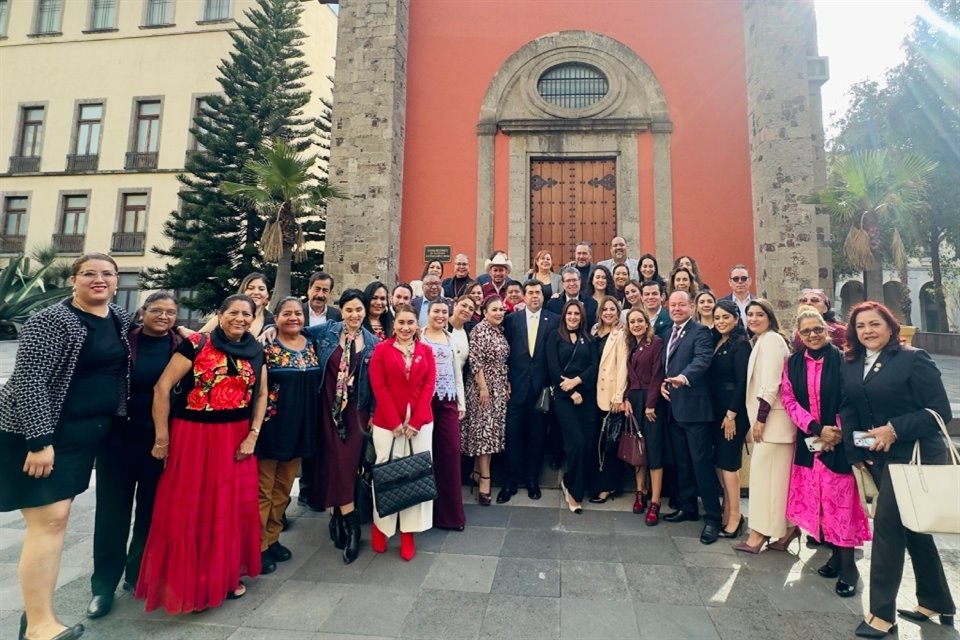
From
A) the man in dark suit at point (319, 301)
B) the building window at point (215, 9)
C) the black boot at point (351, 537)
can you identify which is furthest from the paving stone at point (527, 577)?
the building window at point (215, 9)

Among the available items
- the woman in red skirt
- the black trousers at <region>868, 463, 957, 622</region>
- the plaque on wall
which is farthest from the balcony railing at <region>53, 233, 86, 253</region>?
the black trousers at <region>868, 463, 957, 622</region>

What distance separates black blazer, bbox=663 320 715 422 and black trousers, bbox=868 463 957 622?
124cm

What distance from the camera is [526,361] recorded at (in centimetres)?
466

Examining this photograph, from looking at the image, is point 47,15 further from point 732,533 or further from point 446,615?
point 732,533

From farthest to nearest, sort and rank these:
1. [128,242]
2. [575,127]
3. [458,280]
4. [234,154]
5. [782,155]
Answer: [128,242], [234,154], [575,127], [782,155], [458,280]

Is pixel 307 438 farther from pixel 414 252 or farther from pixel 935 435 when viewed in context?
pixel 414 252

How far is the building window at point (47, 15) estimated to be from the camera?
22.3 m

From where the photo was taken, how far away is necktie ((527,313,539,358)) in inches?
186

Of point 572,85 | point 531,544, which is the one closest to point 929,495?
point 531,544

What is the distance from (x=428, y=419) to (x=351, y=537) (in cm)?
101

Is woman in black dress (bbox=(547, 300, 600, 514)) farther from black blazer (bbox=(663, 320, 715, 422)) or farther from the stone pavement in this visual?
black blazer (bbox=(663, 320, 715, 422))

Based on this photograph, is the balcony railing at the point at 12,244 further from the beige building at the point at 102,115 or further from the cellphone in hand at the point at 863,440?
the cellphone in hand at the point at 863,440

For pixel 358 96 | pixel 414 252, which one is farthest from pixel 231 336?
pixel 358 96

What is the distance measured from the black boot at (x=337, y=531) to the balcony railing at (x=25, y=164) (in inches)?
1066
